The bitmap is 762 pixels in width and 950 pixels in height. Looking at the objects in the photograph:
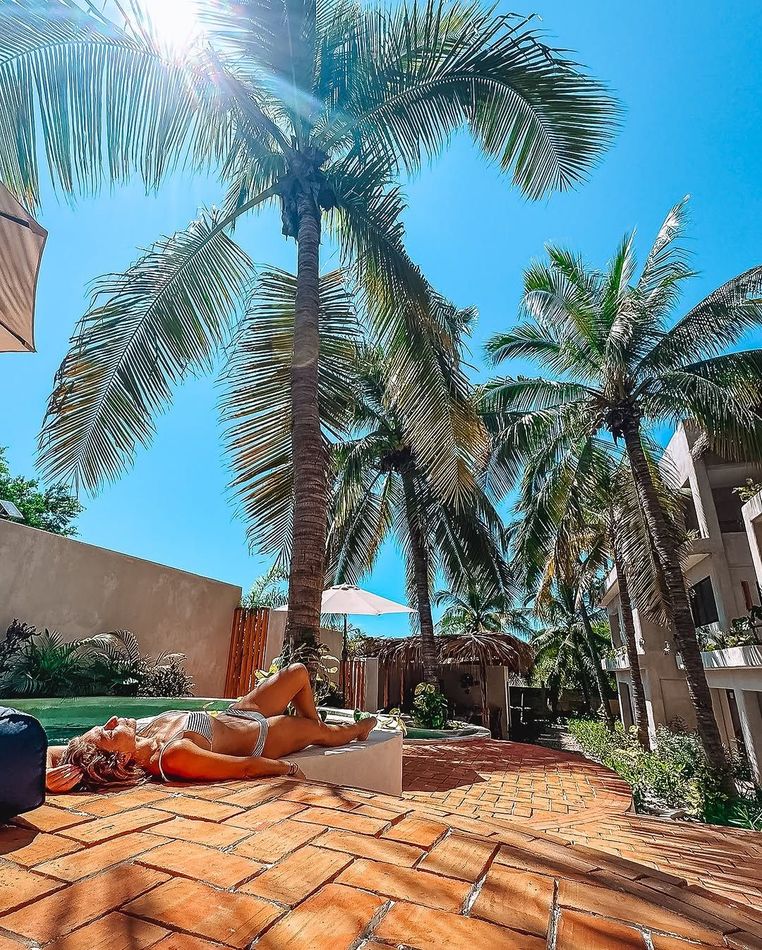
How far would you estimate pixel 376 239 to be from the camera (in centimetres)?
665

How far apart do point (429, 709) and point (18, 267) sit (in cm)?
1153

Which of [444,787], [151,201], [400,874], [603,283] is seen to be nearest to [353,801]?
[400,874]

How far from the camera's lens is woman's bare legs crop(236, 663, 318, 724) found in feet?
13.0

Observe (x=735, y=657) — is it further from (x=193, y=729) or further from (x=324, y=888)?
(x=324, y=888)

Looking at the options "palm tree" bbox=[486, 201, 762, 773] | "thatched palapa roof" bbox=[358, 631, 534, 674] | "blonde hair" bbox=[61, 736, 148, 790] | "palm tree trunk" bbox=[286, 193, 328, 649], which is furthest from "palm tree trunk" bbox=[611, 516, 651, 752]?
"blonde hair" bbox=[61, 736, 148, 790]

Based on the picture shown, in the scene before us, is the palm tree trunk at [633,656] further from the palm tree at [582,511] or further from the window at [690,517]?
the window at [690,517]

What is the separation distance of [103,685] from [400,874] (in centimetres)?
846

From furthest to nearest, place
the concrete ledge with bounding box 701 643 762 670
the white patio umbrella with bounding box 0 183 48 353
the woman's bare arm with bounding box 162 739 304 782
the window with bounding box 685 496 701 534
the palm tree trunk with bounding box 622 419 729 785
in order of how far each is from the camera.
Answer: the window with bounding box 685 496 701 534
the concrete ledge with bounding box 701 643 762 670
the palm tree trunk with bounding box 622 419 729 785
the woman's bare arm with bounding box 162 739 304 782
the white patio umbrella with bounding box 0 183 48 353

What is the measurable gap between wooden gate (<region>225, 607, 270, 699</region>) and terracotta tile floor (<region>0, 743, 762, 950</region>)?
400 inches

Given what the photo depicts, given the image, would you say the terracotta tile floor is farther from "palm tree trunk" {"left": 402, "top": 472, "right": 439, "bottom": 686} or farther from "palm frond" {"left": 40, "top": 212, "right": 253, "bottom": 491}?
"palm tree trunk" {"left": 402, "top": 472, "right": 439, "bottom": 686}

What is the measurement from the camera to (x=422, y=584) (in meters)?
13.8

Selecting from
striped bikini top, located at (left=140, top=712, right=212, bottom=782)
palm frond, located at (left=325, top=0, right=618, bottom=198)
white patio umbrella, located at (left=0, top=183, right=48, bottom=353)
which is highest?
palm frond, located at (left=325, top=0, right=618, bottom=198)

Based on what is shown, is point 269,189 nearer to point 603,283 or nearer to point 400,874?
point 400,874

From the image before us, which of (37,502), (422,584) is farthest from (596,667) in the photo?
(37,502)
